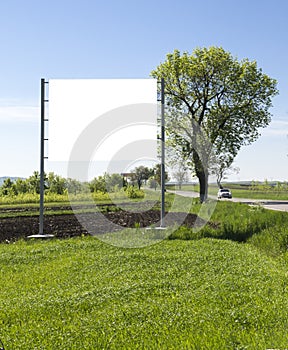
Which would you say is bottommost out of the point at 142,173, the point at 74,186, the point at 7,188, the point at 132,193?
the point at 132,193

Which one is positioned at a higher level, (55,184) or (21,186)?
(55,184)

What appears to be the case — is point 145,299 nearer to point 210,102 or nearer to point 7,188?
point 210,102

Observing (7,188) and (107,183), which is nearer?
(107,183)

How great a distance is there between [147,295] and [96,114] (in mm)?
7173

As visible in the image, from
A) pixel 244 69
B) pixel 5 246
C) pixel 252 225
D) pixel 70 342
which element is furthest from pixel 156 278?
pixel 244 69

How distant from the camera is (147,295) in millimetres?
6637

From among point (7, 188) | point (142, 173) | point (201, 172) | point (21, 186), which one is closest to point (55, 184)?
point (21, 186)

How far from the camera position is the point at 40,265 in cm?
908

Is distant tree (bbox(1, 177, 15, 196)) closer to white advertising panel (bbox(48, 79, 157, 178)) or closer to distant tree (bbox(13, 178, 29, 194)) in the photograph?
distant tree (bbox(13, 178, 29, 194))

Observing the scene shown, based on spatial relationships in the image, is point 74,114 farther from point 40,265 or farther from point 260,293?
point 260,293

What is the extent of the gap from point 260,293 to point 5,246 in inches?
267

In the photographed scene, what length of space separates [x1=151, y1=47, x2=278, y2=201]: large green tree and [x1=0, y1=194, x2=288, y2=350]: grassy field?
1884 centimetres

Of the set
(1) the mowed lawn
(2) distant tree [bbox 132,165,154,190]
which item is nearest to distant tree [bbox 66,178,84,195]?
(2) distant tree [bbox 132,165,154,190]

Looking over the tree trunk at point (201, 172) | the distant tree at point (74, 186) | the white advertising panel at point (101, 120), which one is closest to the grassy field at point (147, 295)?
the white advertising panel at point (101, 120)
